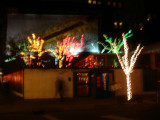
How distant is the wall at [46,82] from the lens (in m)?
17.9

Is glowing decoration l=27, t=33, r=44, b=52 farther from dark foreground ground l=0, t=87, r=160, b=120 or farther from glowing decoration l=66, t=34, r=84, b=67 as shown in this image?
dark foreground ground l=0, t=87, r=160, b=120

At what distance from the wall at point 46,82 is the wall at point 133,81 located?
3777mm

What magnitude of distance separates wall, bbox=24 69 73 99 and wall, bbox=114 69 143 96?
3777mm

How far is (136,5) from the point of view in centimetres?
5347

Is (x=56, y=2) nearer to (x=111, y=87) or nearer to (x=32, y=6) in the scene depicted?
(x=32, y=6)

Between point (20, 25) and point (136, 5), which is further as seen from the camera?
point (136, 5)

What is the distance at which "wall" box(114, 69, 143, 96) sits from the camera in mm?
19047

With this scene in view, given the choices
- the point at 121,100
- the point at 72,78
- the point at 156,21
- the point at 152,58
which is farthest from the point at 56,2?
the point at 121,100

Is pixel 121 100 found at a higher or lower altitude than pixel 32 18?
lower

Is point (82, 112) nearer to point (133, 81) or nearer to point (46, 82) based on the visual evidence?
point (46, 82)

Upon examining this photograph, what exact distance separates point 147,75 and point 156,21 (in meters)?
16.4

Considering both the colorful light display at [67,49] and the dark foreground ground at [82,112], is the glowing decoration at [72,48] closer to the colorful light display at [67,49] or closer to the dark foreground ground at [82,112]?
the colorful light display at [67,49]

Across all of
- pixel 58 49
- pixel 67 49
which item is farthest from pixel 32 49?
pixel 67 49

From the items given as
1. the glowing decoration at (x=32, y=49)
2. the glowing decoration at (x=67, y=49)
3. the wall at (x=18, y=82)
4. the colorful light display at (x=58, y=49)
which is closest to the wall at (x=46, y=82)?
the wall at (x=18, y=82)
